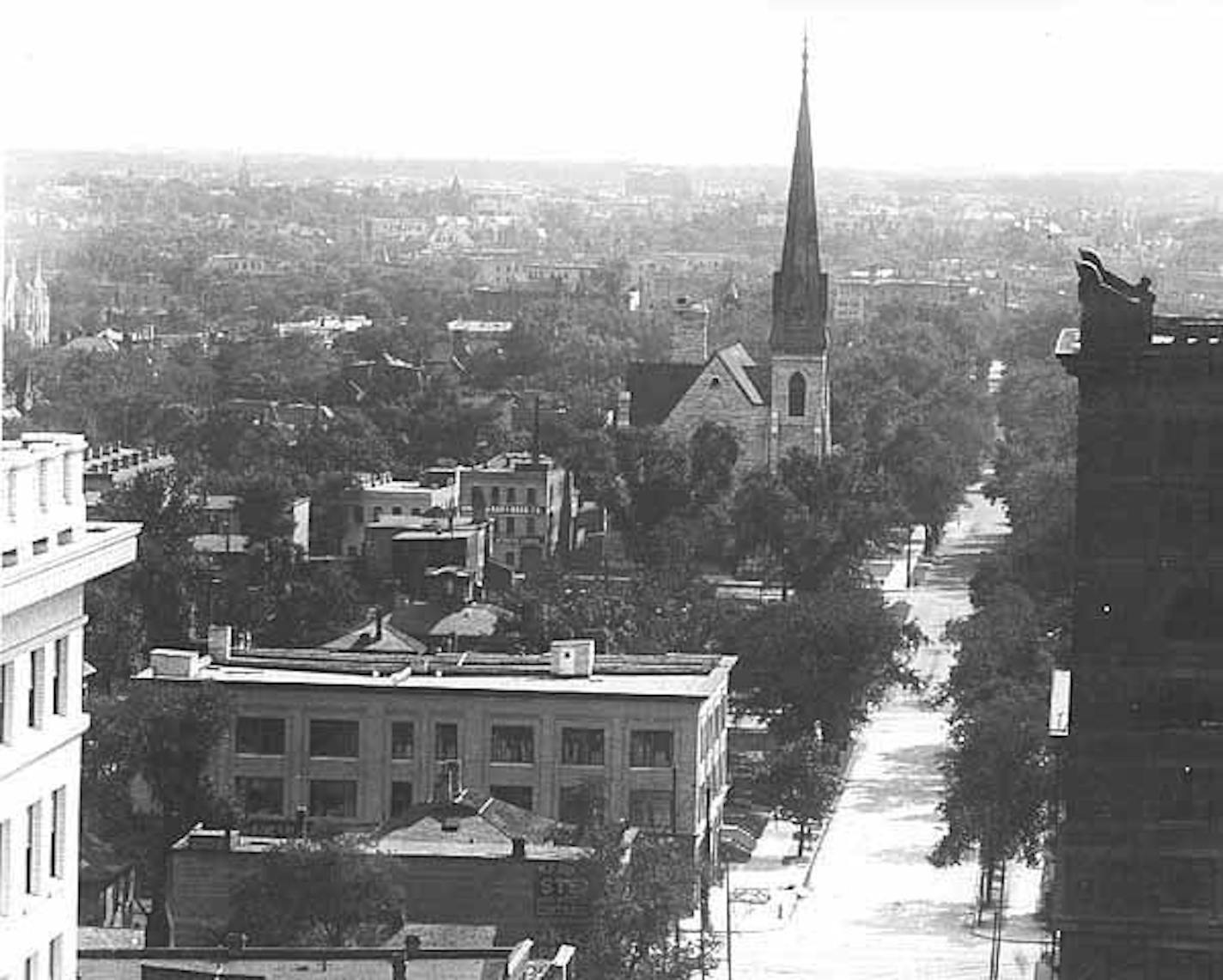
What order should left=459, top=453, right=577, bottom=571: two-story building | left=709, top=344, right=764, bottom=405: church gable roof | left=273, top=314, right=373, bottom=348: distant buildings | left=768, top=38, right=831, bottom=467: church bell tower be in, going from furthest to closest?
left=273, top=314, right=373, bottom=348: distant buildings < left=709, top=344, right=764, bottom=405: church gable roof < left=768, top=38, right=831, bottom=467: church bell tower < left=459, top=453, right=577, bottom=571: two-story building

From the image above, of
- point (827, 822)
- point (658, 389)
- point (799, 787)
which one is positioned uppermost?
point (658, 389)

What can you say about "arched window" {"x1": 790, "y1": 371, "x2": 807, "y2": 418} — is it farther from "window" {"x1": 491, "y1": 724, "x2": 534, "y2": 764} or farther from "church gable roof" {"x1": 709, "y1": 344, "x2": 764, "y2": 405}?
"window" {"x1": 491, "y1": 724, "x2": 534, "y2": 764}

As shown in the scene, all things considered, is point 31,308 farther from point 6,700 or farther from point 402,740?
point 6,700

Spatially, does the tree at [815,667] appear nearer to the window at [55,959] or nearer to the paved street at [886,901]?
the paved street at [886,901]

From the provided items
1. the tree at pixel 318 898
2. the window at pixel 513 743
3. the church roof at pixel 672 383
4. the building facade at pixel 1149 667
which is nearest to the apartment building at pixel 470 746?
the window at pixel 513 743

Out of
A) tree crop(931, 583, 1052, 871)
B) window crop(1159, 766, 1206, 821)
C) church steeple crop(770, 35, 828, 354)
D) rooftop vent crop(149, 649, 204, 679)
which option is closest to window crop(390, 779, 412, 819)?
rooftop vent crop(149, 649, 204, 679)

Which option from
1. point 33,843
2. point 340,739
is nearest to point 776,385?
point 340,739
